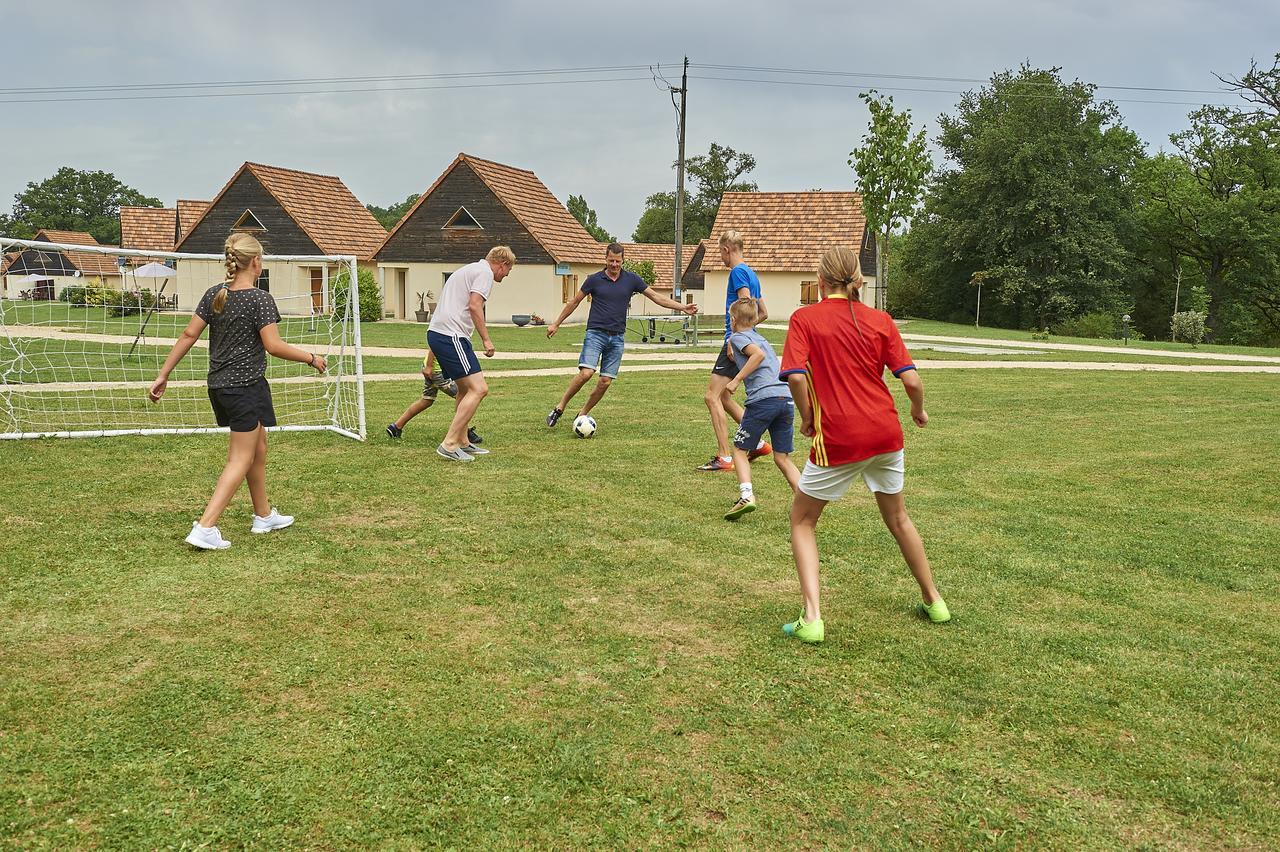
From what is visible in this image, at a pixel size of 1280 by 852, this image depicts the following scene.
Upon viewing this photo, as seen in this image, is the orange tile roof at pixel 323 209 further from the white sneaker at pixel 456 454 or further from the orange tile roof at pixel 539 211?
the white sneaker at pixel 456 454

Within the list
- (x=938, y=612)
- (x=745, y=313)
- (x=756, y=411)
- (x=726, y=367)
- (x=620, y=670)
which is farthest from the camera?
(x=726, y=367)

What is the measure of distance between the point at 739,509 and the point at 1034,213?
173ft

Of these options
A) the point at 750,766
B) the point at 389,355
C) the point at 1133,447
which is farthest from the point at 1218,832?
the point at 389,355

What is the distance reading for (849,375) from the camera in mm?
4684

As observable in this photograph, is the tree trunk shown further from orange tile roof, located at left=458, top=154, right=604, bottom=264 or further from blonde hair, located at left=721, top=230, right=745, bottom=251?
blonde hair, located at left=721, top=230, right=745, bottom=251

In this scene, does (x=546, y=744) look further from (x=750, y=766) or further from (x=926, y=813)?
(x=926, y=813)

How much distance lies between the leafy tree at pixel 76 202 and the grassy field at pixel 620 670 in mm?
129376

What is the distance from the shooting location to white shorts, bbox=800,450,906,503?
4746 millimetres

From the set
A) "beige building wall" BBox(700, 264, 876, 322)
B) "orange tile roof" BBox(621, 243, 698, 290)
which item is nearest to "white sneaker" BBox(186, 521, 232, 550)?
"beige building wall" BBox(700, 264, 876, 322)

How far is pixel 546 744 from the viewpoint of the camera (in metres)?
3.66

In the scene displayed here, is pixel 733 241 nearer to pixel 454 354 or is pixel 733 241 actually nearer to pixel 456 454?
pixel 454 354

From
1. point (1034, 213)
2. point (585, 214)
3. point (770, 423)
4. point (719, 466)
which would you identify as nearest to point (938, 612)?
point (770, 423)

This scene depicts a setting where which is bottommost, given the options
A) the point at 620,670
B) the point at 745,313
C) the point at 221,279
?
the point at 620,670

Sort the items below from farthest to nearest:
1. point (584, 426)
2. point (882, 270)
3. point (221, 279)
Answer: point (221, 279) → point (882, 270) → point (584, 426)
